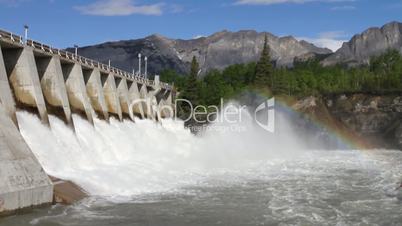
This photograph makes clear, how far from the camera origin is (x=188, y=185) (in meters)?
30.9

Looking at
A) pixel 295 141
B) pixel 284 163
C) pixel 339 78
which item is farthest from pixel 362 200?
pixel 339 78

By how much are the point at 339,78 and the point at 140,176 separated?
9627 centimetres

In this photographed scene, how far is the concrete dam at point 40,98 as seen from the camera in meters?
21.9

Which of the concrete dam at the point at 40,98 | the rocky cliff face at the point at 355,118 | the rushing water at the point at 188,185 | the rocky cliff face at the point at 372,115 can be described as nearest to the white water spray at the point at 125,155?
the rushing water at the point at 188,185

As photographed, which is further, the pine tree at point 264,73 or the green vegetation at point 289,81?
the pine tree at point 264,73

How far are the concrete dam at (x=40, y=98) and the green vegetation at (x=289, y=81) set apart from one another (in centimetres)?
3230

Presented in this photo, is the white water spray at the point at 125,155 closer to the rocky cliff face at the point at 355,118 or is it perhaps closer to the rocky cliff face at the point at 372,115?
the rocky cliff face at the point at 355,118

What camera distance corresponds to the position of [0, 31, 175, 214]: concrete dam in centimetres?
2189

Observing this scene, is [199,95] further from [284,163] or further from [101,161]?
[101,161]

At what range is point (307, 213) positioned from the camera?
22.6 meters

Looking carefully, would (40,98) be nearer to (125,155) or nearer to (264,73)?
(125,155)

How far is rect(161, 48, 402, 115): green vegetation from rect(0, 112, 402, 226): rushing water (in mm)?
48134

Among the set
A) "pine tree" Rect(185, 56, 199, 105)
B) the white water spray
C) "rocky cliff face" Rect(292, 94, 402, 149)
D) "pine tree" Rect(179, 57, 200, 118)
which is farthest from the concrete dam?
"pine tree" Rect(185, 56, 199, 105)

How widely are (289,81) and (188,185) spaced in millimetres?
88618
